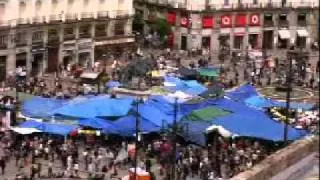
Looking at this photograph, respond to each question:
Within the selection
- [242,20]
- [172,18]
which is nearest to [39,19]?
[172,18]

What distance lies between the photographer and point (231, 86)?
195 ft

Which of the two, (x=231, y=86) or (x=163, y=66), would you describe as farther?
(x=163, y=66)

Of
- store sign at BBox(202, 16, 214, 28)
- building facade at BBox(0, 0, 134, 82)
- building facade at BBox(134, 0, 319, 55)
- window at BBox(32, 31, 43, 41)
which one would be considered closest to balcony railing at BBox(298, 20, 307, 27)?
building facade at BBox(134, 0, 319, 55)

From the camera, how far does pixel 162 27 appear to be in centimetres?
7925

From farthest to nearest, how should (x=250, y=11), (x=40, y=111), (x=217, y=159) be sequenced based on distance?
(x=250, y=11) → (x=40, y=111) → (x=217, y=159)

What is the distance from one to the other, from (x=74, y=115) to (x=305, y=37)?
43450 mm

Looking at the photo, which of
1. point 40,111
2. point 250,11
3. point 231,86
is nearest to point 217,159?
point 40,111

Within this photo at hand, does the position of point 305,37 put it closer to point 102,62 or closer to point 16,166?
point 102,62

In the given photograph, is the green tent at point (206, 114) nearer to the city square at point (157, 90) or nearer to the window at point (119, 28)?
the city square at point (157, 90)

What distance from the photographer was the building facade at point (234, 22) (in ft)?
264

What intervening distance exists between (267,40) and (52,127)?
146 ft

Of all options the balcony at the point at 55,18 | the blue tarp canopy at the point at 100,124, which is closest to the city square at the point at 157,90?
the blue tarp canopy at the point at 100,124

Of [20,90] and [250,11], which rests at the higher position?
[250,11]

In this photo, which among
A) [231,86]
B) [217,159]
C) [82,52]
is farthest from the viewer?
[82,52]
